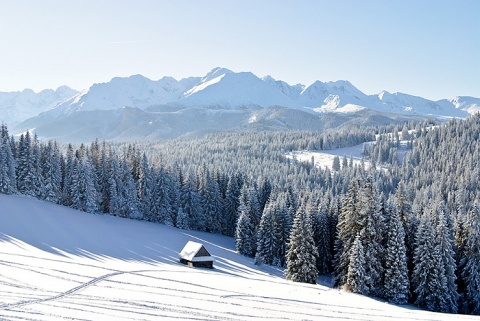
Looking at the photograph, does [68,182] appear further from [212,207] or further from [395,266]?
[395,266]

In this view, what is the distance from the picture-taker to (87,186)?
80.2m

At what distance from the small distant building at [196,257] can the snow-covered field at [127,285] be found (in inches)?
71.1

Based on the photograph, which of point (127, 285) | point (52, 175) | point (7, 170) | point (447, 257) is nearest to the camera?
point (127, 285)

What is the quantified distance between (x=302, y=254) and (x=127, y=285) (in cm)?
2433

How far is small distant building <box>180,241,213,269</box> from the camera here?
58.3m

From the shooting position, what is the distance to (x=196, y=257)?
2309 inches

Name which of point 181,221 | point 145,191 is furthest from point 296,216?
point 145,191

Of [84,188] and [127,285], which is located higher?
[84,188]

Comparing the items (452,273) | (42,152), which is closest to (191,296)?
(452,273)

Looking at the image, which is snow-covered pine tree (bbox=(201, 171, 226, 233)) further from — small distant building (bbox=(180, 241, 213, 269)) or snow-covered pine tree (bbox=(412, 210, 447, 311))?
snow-covered pine tree (bbox=(412, 210, 447, 311))

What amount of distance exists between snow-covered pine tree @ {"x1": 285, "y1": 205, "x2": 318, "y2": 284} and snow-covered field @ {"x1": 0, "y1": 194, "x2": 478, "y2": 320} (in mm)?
4563

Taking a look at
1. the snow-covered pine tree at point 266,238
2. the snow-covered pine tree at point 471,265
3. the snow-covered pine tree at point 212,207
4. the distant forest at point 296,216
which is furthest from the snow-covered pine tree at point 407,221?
the snow-covered pine tree at point 212,207

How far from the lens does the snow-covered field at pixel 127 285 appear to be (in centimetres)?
3117

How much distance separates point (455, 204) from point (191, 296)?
124 metres
